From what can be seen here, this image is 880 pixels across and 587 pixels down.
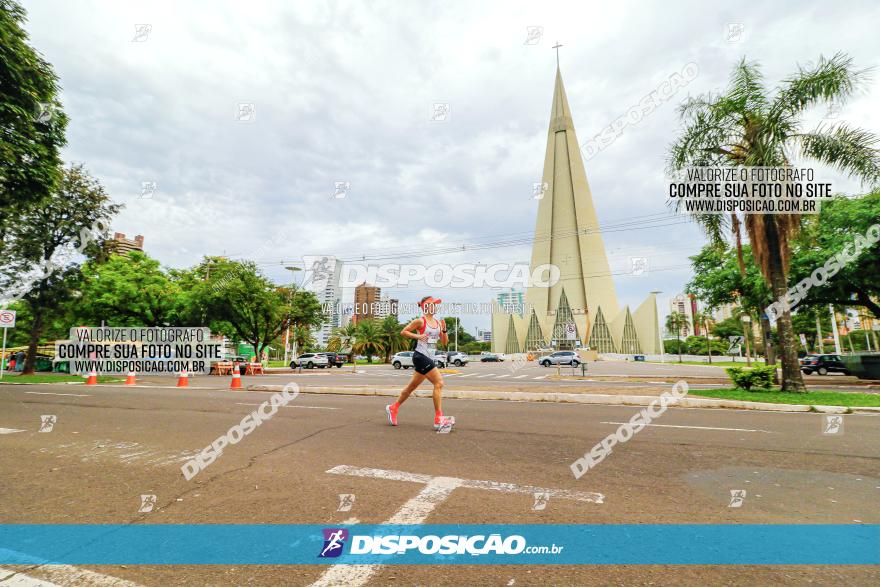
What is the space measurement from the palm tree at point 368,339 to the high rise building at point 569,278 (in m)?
39.3

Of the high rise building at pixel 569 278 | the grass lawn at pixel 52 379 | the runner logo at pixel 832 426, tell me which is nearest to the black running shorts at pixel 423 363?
the runner logo at pixel 832 426

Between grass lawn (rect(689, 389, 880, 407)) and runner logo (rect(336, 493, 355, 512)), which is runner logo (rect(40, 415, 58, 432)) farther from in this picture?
grass lawn (rect(689, 389, 880, 407))

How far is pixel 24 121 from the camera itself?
1015cm

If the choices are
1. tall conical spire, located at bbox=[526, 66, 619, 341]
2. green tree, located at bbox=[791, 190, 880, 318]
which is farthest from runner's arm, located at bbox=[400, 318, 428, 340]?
tall conical spire, located at bbox=[526, 66, 619, 341]

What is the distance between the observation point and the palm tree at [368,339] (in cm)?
5806

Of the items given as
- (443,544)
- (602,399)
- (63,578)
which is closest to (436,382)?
(443,544)

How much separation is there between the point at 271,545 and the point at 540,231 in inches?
3558

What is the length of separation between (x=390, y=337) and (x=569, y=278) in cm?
4535

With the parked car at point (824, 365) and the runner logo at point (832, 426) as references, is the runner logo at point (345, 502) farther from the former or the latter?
the parked car at point (824, 365)

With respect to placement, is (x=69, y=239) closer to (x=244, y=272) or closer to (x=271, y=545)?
(x=244, y=272)

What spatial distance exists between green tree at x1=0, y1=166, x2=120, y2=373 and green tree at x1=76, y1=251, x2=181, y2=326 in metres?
3.55

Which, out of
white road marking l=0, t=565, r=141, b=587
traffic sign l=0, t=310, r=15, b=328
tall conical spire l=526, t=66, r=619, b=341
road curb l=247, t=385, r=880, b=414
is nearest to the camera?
white road marking l=0, t=565, r=141, b=587

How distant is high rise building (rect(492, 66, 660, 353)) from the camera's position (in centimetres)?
8262

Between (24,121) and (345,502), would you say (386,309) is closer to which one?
(24,121)
